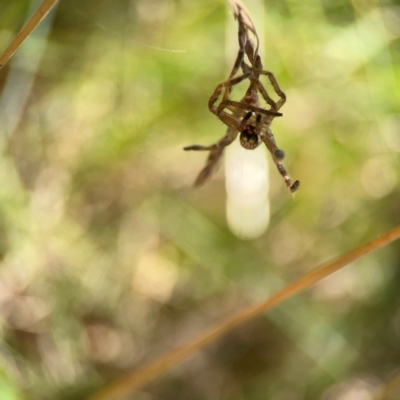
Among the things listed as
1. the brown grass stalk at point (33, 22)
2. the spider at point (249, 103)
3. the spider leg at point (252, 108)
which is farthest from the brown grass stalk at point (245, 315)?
the brown grass stalk at point (33, 22)

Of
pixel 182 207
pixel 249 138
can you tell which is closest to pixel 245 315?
pixel 249 138

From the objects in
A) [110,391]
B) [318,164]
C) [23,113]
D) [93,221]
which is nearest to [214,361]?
[110,391]

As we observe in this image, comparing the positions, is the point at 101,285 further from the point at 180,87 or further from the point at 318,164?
the point at 318,164

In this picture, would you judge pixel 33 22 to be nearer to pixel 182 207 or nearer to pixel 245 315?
pixel 245 315

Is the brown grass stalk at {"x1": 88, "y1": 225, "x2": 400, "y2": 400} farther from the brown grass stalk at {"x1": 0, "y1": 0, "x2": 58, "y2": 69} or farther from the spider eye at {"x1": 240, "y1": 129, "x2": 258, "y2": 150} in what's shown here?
the brown grass stalk at {"x1": 0, "y1": 0, "x2": 58, "y2": 69}

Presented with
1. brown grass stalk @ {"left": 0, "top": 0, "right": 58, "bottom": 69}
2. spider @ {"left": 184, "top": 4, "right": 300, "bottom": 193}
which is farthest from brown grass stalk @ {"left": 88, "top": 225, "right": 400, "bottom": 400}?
brown grass stalk @ {"left": 0, "top": 0, "right": 58, "bottom": 69}

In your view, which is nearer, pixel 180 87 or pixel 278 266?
pixel 180 87
